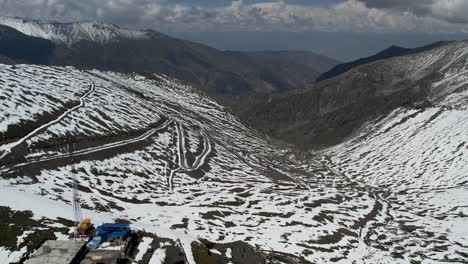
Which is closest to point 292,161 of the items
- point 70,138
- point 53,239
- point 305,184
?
point 305,184

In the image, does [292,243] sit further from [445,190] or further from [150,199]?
[445,190]

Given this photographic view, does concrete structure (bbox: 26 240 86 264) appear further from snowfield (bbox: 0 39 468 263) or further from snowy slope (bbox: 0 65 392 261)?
snowy slope (bbox: 0 65 392 261)

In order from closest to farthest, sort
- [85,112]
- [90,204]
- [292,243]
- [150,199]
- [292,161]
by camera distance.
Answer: [90,204]
[292,243]
[150,199]
[85,112]
[292,161]

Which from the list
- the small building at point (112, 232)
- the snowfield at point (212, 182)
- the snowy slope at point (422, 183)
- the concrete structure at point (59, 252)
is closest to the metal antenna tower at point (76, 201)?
the snowfield at point (212, 182)

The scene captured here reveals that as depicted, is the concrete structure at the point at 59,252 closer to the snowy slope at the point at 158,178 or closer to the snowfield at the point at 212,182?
the snowfield at the point at 212,182

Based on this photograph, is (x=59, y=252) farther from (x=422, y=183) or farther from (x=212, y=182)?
(x=422, y=183)
